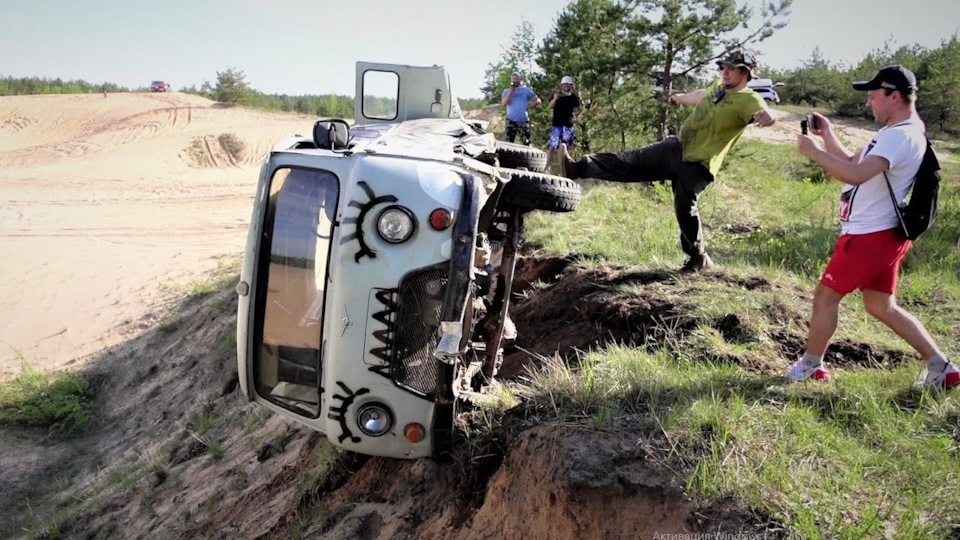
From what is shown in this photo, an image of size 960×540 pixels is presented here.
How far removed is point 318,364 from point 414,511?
956 millimetres

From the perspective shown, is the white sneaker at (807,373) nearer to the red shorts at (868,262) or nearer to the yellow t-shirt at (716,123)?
the red shorts at (868,262)

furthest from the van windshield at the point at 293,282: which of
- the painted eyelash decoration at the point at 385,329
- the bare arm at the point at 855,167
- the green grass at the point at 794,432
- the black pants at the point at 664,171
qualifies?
the bare arm at the point at 855,167

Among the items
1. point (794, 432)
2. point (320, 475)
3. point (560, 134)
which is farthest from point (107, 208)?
point (794, 432)

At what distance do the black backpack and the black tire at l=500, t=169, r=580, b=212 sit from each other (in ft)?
5.87

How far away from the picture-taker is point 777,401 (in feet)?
12.0

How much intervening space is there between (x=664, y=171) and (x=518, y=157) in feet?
3.89

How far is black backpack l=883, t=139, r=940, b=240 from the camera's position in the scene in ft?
12.0

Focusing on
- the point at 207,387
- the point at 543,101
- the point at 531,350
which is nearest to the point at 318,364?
the point at 531,350

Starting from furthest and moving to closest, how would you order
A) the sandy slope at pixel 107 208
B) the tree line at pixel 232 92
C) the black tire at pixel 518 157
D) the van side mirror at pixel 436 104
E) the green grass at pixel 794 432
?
the tree line at pixel 232 92 → the sandy slope at pixel 107 208 → the van side mirror at pixel 436 104 → the black tire at pixel 518 157 → the green grass at pixel 794 432

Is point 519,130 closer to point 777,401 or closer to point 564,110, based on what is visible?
point 564,110

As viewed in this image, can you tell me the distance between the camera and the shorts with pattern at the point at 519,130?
40.5 ft

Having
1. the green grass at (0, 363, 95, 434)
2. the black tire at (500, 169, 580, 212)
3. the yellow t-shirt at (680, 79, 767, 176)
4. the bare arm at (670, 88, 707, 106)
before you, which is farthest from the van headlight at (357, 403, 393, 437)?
the green grass at (0, 363, 95, 434)

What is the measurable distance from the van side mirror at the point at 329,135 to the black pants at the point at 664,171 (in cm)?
217

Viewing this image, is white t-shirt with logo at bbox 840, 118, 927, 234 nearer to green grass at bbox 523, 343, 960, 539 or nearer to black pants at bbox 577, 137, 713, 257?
green grass at bbox 523, 343, 960, 539
